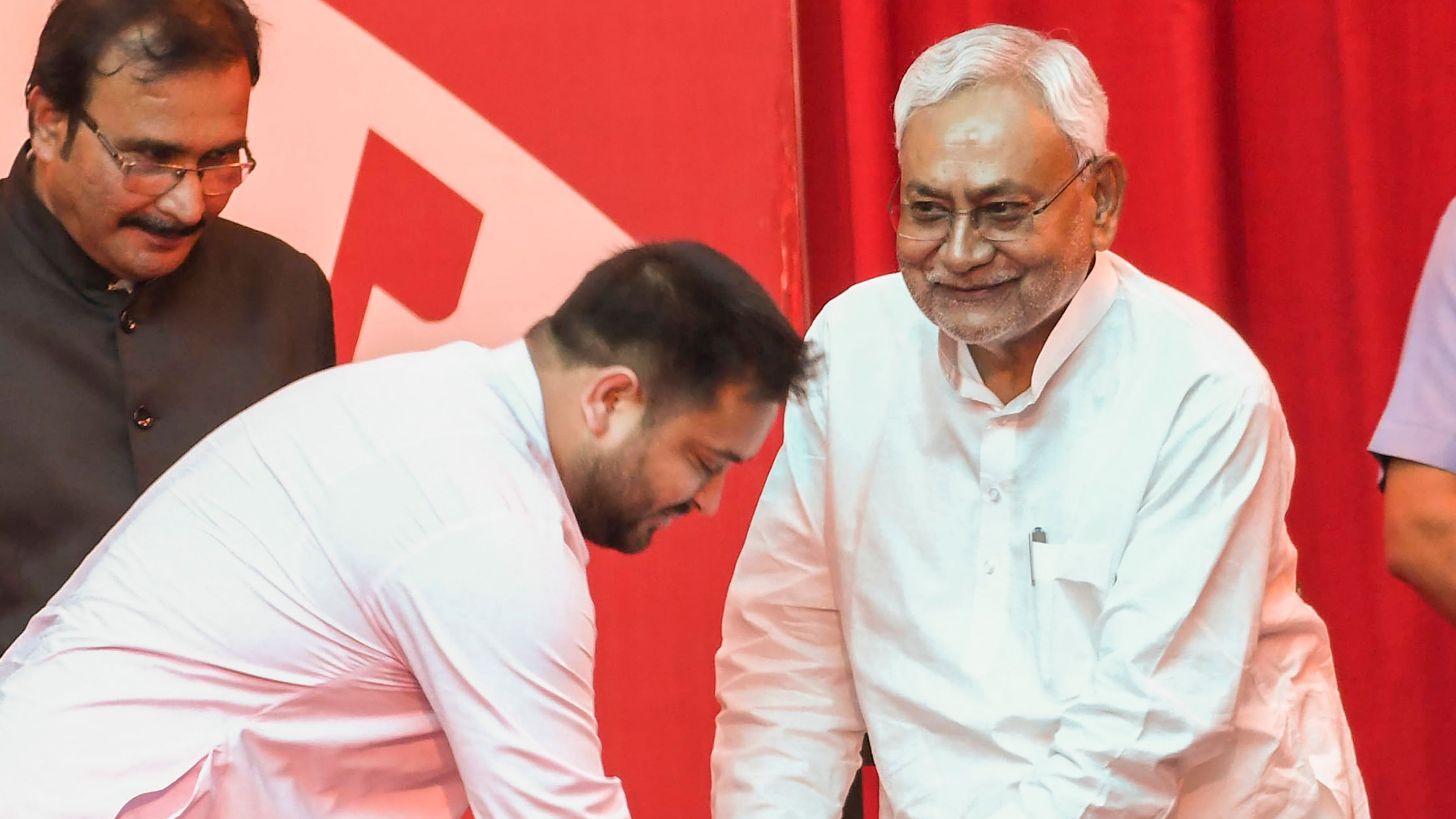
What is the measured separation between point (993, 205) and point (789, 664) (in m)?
0.63

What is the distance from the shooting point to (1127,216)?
2725 millimetres

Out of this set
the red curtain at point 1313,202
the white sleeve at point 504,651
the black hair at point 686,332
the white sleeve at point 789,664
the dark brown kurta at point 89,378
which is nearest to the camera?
the white sleeve at point 504,651

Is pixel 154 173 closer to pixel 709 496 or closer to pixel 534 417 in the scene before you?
pixel 534 417

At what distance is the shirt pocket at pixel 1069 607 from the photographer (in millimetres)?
1756

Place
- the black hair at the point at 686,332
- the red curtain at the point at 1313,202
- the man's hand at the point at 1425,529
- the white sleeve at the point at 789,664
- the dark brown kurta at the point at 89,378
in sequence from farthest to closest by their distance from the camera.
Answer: the red curtain at the point at 1313,202, the white sleeve at the point at 789,664, the dark brown kurta at the point at 89,378, the man's hand at the point at 1425,529, the black hair at the point at 686,332

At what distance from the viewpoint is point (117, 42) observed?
5.53 ft

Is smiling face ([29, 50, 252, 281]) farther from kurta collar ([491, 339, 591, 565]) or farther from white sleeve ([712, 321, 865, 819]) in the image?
white sleeve ([712, 321, 865, 819])

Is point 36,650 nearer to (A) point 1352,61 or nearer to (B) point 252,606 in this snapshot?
(B) point 252,606

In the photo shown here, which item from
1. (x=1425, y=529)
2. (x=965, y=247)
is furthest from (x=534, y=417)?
(x=1425, y=529)

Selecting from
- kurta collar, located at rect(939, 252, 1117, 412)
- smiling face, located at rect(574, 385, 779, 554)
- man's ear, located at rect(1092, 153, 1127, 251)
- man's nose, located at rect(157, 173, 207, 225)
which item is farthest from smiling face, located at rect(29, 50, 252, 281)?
man's ear, located at rect(1092, 153, 1127, 251)

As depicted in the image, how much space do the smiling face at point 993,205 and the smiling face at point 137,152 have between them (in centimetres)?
80

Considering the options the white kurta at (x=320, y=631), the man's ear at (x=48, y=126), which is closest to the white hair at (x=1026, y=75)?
the white kurta at (x=320, y=631)

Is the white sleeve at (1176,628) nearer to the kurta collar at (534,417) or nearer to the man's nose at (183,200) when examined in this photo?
the kurta collar at (534,417)

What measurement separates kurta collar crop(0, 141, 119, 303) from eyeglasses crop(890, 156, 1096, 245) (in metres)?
0.97
